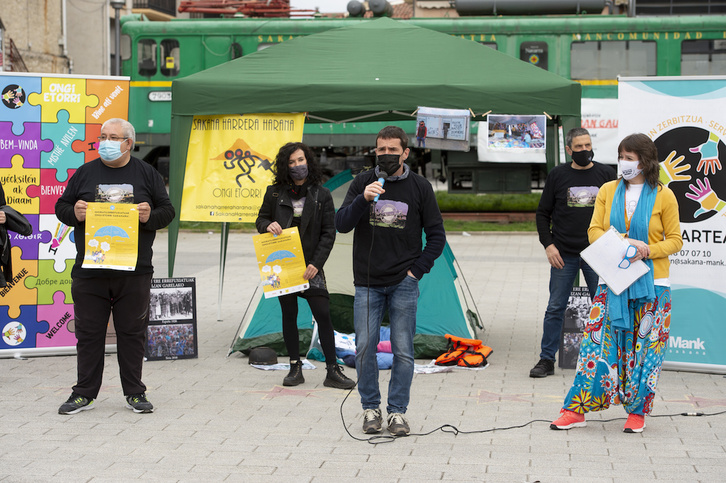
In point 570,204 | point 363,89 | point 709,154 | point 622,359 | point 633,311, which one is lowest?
point 622,359

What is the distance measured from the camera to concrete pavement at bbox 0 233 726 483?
15.3 feet

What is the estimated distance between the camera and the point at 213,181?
7637 mm

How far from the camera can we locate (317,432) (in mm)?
5441

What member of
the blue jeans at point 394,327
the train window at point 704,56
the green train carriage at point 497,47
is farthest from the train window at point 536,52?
the blue jeans at point 394,327

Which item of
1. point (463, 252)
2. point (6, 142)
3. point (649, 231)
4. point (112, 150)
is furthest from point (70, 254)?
point (463, 252)

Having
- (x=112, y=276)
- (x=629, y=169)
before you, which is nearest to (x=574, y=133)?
(x=629, y=169)

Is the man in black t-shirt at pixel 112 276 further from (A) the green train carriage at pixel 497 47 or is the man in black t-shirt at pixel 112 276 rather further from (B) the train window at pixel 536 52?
(B) the train window at pixel 536 52

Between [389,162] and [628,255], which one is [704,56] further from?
[389,162]

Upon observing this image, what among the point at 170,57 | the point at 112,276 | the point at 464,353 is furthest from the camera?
the point at 170,57

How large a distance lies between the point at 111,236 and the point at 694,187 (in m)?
4.36

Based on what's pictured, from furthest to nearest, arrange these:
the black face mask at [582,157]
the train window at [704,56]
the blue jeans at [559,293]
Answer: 1. the train window at [704,56]
2. the blue jeans at [559,293]
3. the black face mask at [582,157]

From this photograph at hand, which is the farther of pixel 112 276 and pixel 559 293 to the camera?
pixel 559 293

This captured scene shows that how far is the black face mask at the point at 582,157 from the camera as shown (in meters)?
6.75

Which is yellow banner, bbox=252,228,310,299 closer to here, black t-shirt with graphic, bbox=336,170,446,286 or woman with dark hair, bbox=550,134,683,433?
black t-shirt with graphic, bbox=336,170,446,286
